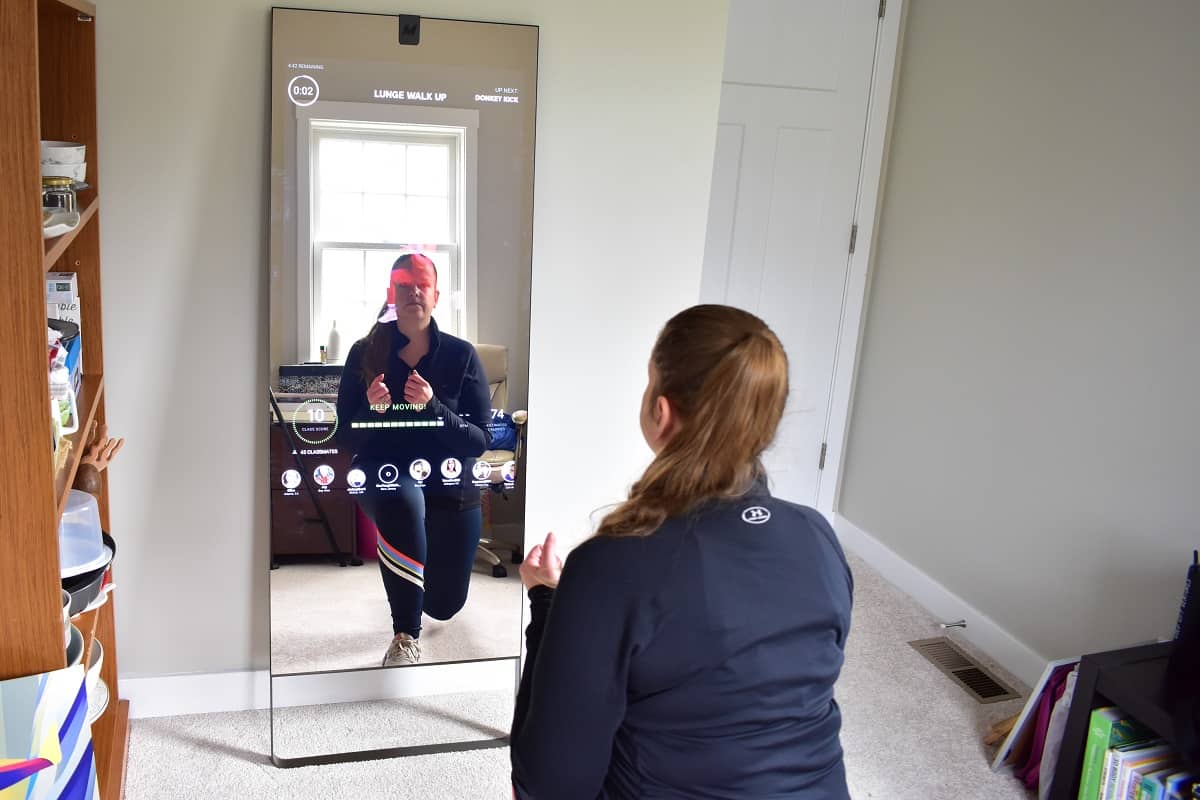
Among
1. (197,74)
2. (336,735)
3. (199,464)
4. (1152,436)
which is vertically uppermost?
(197,74)

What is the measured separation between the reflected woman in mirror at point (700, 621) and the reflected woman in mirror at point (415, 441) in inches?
41.8

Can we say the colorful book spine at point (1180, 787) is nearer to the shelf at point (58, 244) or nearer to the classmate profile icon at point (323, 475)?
the classmate profile icon at point (323, 475)

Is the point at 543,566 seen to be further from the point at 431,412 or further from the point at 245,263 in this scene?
the point at 245,263

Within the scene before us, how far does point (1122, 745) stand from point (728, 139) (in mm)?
2225

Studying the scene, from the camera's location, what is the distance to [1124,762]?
2.03 meters

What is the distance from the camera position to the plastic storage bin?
5.28 ft

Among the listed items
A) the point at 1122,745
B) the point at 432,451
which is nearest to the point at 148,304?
the point at 432,451

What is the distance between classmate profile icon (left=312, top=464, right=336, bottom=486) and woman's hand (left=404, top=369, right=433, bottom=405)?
25 cm

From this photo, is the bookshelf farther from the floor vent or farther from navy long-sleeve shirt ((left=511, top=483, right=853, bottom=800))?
navy long-sleeve shirt ((left=511, top=483, right=853, bottom=800))

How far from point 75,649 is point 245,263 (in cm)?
96

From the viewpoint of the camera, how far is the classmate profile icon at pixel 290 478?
2.19 metres

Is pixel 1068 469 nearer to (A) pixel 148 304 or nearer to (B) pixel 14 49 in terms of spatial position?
(A) pixel 148 304

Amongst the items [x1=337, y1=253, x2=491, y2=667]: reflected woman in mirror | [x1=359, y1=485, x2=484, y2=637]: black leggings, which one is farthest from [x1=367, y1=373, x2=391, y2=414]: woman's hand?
[x1=359, y1=485, x2=484, y2=637]: black leggings

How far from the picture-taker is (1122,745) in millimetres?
2059
